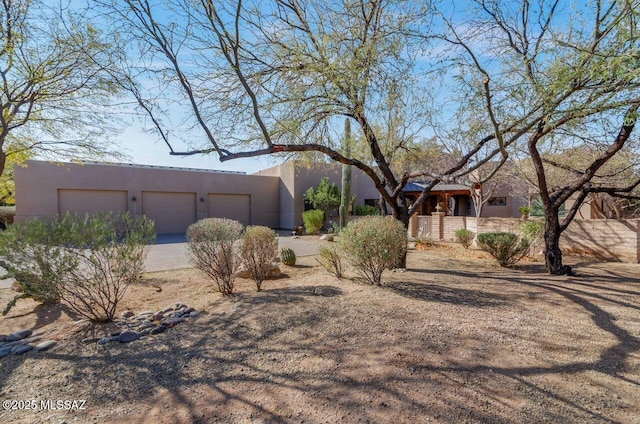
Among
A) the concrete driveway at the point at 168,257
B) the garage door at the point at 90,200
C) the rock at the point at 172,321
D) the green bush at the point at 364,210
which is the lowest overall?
the rock at the point at 172,321

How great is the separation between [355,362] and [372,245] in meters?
2.36

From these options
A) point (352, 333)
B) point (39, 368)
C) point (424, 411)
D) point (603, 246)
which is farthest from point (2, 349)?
point (603, 246)

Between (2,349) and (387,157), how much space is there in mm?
8017

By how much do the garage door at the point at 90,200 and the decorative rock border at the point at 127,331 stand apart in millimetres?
13682

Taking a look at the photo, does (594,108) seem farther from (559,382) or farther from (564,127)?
(559,382)

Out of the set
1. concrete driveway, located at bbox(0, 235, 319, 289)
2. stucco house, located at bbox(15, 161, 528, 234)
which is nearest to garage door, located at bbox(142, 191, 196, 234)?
stucco house, located at bbox(15, 161, 528, 234)

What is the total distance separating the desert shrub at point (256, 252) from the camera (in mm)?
5453

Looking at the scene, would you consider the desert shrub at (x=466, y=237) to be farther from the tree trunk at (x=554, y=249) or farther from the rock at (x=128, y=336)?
the rock at (x=128, y=336)

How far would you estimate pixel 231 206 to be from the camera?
19.5m

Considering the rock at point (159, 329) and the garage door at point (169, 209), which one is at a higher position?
the garage door at point (169, 209)

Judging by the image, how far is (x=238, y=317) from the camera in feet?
13.0

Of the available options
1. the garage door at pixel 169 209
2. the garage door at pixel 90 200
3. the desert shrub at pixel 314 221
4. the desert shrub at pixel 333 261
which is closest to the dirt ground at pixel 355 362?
the desert shrub at pixel 333 261

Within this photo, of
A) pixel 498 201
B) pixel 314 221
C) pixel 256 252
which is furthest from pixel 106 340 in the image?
pixel 498 201

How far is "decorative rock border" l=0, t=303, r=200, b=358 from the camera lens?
330 cm
